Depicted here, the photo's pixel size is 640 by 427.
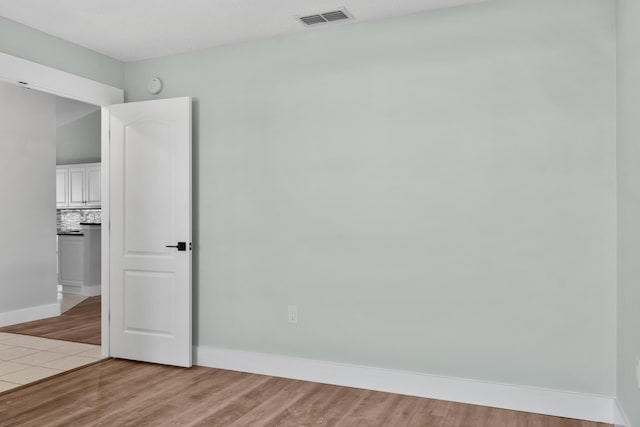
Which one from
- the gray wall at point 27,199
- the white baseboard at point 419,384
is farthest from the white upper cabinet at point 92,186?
the white baseboard at point 419,384

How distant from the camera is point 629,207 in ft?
8.64

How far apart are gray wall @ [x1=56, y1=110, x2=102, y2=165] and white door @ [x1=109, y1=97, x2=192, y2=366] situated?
193 inches

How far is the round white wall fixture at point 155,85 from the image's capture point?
4390 mm

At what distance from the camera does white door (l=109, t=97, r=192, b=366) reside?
161 inches

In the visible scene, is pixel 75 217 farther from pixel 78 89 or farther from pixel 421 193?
pixel 421 193

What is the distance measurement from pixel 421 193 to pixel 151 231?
2303 millimetres

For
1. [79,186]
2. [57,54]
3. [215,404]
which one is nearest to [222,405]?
[215,404]

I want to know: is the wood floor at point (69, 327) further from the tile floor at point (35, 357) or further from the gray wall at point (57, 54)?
the gray wall at point (57, 54)

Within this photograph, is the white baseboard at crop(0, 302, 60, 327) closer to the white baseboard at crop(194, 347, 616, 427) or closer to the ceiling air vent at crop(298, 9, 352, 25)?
the white baseboard at crop(194, 347, 616, 427)

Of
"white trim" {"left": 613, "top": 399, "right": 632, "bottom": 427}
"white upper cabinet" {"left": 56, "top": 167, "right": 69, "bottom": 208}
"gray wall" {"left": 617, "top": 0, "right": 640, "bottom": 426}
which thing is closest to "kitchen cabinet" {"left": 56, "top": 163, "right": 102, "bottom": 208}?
"white upper cabinet" {"left": 56, "top": 167, "right": 69, "bottom": 208}

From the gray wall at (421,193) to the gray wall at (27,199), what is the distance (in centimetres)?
283

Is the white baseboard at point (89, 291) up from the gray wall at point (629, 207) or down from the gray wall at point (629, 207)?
down

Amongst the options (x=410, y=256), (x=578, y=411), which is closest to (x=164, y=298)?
(x=410, y=256)

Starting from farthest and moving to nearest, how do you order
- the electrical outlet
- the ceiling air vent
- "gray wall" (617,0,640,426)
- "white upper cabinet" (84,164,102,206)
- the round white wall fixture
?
"white upper cabinet" (84,164,102,206)
the round white wall fixture
the electrical outlet
the ceiling air vent
"gray wall" (617,0,640,426)
